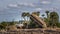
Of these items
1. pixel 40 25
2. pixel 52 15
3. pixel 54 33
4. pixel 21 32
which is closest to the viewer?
pixel 54 33

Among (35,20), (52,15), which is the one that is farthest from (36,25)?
(52,15)

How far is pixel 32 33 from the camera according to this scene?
24.7 m

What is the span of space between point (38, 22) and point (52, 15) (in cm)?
1008

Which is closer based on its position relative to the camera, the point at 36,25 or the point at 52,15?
the point at 36,25

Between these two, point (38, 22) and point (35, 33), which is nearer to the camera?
point (35, 33)

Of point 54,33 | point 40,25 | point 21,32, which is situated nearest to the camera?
point 54,33

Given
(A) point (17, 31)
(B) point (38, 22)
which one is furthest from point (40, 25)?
(A) point (17, 31)

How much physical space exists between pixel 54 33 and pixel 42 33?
1.46m

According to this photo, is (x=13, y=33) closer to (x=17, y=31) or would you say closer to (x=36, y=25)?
(x=17, y=31)

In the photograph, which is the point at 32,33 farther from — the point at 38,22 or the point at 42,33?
the point at 38,22

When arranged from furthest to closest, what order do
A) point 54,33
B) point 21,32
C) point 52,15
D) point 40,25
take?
point 52,15
point 40,25
point 21,32
point 54,33

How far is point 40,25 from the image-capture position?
1297 inches

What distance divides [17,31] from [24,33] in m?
1.17

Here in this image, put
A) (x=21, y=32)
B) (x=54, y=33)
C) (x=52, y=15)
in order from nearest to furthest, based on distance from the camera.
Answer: (x=54, y=33)
(x=21, y=32)
(x=52, y=15)
